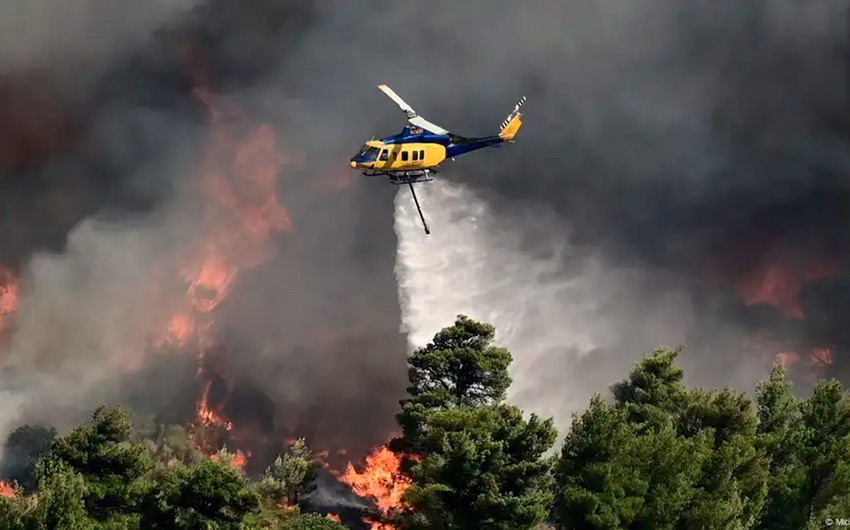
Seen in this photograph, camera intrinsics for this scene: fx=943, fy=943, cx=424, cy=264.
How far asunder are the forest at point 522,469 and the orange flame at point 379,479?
11445mm

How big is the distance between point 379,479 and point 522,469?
30358 millimetres

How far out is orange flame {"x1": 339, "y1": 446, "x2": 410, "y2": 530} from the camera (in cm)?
7050

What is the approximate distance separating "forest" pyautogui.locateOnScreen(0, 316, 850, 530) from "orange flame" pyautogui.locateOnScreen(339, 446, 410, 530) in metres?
11.4

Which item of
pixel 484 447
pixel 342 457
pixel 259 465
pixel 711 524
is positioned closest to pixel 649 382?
pixel 711 524

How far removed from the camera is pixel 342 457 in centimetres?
7806

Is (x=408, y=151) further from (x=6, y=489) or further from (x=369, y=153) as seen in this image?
(x=6, y=489)

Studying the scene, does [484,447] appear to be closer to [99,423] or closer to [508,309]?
[99,423]

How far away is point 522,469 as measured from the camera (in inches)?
1791

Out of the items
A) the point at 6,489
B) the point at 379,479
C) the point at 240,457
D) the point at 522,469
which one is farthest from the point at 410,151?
the point at 6,489

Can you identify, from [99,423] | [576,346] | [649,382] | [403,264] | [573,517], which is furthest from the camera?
[576,346]

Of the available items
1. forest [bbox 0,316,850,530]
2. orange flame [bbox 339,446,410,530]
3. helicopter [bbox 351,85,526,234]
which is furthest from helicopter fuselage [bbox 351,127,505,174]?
orange flame [bbox 339,446,410,530]

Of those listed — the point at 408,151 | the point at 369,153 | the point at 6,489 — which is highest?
the point at 408,151

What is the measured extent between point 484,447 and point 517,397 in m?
35.4

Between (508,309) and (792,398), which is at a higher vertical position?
(508,309)
